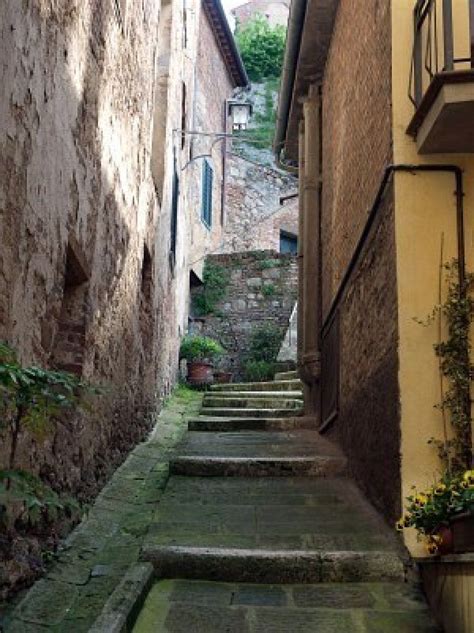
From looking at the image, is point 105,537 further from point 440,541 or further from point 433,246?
point 433,246

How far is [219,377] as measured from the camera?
12.8m

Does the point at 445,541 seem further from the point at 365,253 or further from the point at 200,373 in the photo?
the point at 200,373

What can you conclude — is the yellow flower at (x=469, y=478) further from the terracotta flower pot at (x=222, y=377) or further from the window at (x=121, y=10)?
the terracotta flower pot at (x=222, y=377)

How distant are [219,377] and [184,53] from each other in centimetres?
578

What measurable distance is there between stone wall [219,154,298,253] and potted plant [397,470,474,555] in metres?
16.4

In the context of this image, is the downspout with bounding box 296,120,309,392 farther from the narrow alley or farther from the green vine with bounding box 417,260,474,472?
the green vine with bounding box 417,260,474,472

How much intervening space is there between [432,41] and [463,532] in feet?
9.54

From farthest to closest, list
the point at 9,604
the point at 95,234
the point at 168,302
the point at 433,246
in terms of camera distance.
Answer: the point at 168,302 → the point at 95,234 → the point at 433,246 → the point at 9,604

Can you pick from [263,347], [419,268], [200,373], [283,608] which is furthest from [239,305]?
[283,608]

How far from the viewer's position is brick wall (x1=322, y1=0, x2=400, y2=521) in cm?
420

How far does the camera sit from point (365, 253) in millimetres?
5078

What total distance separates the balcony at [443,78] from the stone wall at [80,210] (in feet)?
6.49

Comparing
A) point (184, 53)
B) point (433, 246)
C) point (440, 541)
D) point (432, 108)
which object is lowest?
point (440, 541)

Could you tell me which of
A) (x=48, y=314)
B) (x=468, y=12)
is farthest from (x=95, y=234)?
(x=468, y=12)
